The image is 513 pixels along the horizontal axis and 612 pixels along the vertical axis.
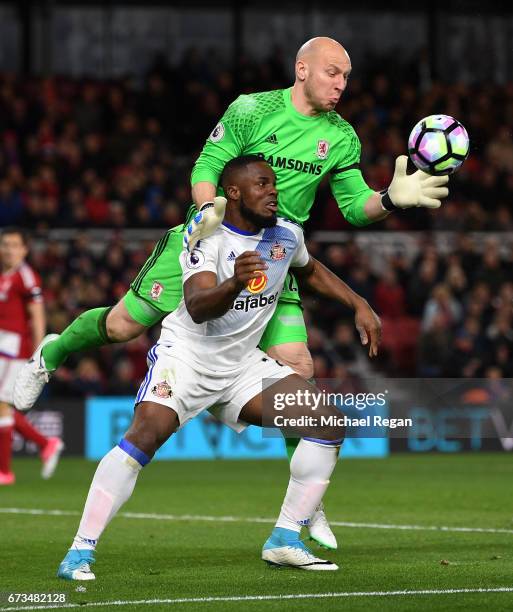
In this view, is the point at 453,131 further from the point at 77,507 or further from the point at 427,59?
the point at 427,59

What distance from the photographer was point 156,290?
812 cm

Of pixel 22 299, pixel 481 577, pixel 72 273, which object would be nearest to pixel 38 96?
pixel 72 273

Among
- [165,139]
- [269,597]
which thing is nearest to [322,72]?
[269,597]

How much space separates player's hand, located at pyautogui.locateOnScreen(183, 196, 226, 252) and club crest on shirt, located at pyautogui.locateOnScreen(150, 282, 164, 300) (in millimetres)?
984

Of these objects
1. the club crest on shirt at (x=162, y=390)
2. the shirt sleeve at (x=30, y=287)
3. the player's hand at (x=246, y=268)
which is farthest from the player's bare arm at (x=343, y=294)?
the shirt sleeve at (x=30, y=287)

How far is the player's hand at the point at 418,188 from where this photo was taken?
7.59m

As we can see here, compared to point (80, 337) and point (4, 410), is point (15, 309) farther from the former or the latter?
point (80, 337)

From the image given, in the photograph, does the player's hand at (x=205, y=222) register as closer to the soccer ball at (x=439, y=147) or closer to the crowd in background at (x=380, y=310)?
the soccer ball at (x=439, y=147)

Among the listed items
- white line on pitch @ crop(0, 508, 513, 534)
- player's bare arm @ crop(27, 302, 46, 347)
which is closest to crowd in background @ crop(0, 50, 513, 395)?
player's bare arm @ crop(27, 302, 46, 347)

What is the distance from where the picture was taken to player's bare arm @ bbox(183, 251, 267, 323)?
21.7 ft

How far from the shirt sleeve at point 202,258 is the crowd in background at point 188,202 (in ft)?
35.3

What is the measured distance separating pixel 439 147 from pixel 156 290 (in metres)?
1.79

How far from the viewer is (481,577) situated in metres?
7.00

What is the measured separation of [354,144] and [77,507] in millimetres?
4289
